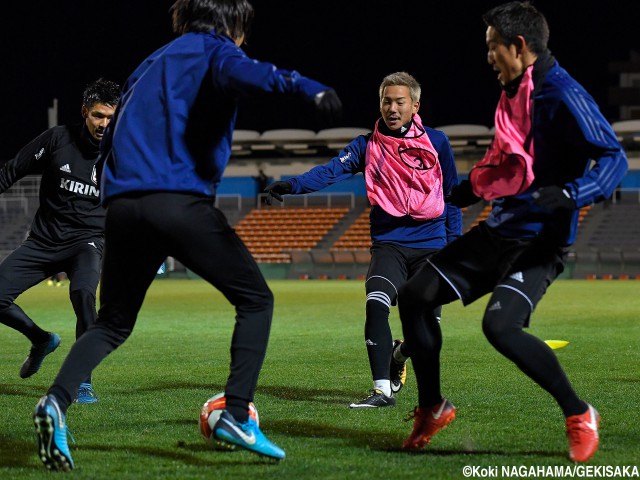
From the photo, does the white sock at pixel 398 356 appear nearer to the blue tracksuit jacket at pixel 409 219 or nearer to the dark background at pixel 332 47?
the blue tracksuit jacket at pixel 409 219

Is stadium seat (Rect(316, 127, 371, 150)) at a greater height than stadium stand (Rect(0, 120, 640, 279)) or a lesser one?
greater

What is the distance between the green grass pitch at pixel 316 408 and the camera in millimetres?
4645

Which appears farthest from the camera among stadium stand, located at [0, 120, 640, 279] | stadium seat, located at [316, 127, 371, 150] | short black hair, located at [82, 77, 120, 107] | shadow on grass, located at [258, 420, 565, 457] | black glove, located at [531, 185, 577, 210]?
stadium seat, located at [316, 127, 371, 150]

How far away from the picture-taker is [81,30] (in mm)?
51719

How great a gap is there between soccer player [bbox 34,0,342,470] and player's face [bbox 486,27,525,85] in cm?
121

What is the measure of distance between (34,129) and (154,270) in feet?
177

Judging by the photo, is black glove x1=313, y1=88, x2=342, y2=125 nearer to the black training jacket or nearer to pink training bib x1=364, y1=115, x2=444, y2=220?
pink training bib x1=364, y1=115, x2=444, y2=220

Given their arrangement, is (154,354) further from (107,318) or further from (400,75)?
(107,318)

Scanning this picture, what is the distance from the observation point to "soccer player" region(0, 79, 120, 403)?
23.2 ft

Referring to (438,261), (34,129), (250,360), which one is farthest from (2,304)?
(34,129)

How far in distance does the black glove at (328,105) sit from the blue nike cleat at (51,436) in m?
1.80

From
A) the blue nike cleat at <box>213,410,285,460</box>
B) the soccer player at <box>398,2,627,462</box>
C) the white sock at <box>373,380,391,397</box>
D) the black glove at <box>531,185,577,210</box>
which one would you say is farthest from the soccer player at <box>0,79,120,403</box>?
the black glove at <box>531,185,577,210</box>

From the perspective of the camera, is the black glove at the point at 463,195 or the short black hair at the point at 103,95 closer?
the black glove at the point at 463,195

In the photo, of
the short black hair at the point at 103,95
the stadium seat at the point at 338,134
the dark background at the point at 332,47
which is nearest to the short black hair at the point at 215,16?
the short black hair at the point at 103,95
